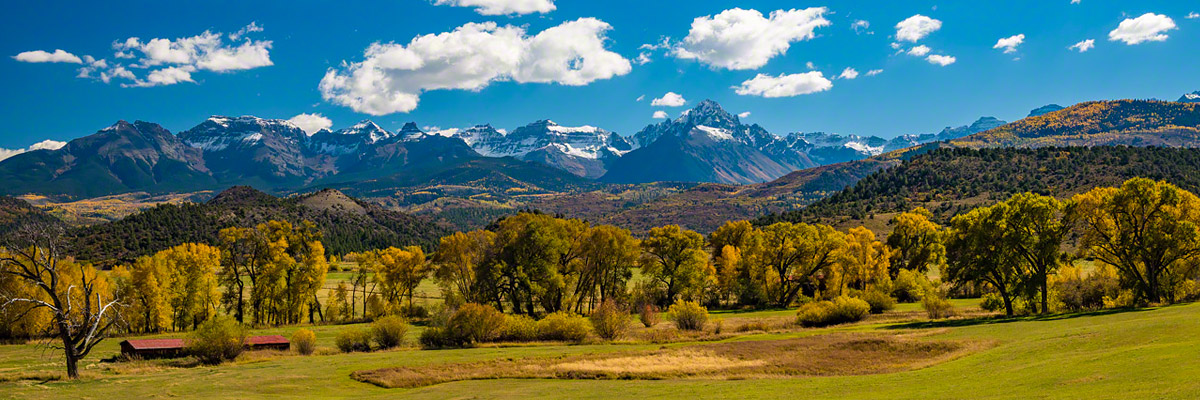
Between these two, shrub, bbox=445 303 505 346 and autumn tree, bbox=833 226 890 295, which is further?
autumn tree, bbox=833 226 890 295

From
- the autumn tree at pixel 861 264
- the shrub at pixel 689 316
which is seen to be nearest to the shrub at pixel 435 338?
the shrub at pixel 689 316

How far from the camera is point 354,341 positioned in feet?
189

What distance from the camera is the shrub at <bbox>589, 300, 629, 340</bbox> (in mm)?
61281

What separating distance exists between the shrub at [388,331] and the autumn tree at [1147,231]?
5742 centimetres

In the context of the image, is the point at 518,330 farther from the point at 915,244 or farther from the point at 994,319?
the point at 915,244

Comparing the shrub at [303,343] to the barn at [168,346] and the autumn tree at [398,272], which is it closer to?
the barn at [168,346]

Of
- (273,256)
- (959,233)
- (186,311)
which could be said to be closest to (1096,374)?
(959,233)

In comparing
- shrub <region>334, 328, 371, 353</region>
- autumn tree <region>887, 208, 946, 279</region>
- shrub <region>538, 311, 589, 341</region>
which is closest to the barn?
shrub <region>334, 328, 371, 353</region>

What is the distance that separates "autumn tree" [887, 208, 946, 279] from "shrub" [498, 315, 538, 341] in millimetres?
55745

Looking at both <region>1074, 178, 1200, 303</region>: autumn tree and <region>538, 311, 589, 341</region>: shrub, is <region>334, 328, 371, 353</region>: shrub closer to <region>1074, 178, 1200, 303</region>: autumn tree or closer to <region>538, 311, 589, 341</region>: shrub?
<region>538, 311, 589, 341</region>: shrub

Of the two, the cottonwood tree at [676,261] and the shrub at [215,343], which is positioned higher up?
the cottonwood tree at [676,261]

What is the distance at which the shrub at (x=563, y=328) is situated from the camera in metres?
60.8

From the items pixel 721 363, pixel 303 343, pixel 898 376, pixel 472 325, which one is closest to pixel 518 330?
pixel 472 325

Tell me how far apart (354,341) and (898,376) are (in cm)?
4406
